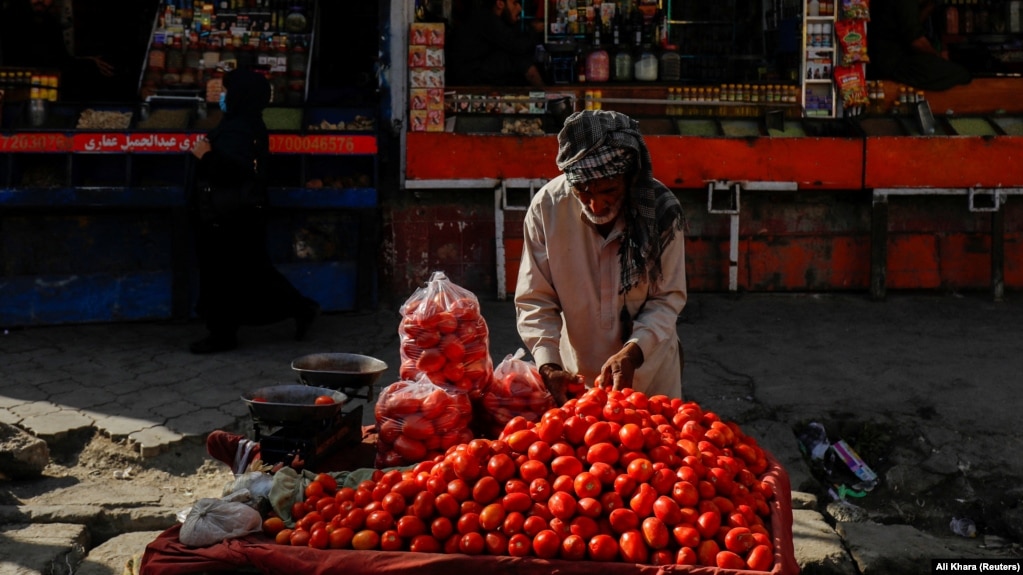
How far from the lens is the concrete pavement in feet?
14.8

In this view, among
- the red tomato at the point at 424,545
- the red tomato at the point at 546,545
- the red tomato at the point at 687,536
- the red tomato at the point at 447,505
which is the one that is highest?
the red tomato at the point at 447,505

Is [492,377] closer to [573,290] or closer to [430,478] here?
[573,290]

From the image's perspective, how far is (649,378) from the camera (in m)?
3.54

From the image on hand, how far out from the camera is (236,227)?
6742mm

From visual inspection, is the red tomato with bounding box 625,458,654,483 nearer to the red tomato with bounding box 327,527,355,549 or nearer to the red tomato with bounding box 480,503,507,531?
the red tomato with bounding box 480,503,507,531

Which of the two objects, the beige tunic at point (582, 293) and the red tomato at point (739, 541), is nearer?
the red tomato at point (739, 541)

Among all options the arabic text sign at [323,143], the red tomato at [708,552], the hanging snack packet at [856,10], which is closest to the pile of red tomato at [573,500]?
the red tomato at [708,552]

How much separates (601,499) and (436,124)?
226 inches

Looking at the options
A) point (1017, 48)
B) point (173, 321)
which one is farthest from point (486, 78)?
point (1017, 48)

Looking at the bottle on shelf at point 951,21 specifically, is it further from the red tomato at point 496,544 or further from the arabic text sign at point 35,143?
the red tomato at point 496,544

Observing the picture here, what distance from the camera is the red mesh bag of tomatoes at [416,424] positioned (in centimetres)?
307

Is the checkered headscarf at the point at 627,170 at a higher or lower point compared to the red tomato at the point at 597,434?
higher

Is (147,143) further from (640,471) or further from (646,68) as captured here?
(640,471)

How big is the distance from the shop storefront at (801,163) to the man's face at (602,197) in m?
4.76
